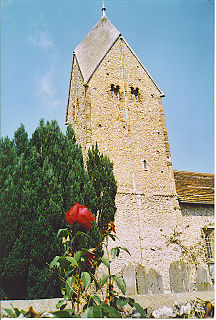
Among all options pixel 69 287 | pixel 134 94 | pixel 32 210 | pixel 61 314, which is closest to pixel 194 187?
pixel 134 94

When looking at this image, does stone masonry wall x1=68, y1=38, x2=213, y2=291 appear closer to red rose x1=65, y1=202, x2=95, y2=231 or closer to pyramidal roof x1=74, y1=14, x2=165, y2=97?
pyramidal roof x1=74, y1=14, x2=165, y2=97

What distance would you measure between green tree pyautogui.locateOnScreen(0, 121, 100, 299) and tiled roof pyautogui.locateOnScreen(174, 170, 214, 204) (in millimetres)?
7314

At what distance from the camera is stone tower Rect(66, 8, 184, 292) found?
41.4 ft

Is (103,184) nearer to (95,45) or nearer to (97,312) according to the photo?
A: (97,312)

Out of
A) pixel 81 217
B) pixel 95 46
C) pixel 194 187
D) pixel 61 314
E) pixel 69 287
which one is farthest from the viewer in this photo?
pixel 95 46

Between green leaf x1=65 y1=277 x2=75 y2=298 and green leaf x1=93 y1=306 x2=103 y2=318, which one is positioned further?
green leaf x1=65 y1=277 x2=75 y2=298

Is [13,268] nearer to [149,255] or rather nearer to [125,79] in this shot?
[149,255]

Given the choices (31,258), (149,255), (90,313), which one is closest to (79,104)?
(149,255)

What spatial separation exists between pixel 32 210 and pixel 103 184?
488 centimetres

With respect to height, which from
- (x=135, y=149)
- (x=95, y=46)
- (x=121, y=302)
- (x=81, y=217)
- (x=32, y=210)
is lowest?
(x=121, y=302)

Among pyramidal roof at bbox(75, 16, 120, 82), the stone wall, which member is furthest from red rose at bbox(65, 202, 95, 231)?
pyramidal roof at bbox(75, 16, 120, 82)

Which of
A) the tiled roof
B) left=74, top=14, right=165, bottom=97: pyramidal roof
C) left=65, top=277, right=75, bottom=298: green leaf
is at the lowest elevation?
Answer: left=65, top=277, right=75, bottom=298: green leaf

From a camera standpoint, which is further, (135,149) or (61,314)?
(135,149)

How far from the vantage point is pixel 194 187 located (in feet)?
51.8
